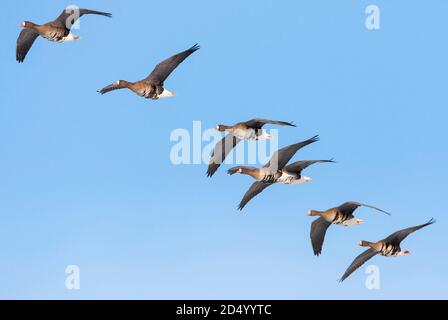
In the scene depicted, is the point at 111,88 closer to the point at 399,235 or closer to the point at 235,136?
the point at 235,136

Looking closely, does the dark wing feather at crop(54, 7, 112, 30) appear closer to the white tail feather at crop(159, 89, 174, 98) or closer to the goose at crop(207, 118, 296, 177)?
the white tail feather at crop(159, 89, 174, 98)

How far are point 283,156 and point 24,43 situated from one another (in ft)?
38.1

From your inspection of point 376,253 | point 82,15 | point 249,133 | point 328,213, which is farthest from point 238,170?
point 82,15

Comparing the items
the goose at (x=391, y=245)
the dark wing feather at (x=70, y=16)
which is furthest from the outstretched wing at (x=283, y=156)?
the dark wing feather at (x=70, y=16)

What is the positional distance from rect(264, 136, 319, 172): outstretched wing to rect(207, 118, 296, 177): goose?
92 cm

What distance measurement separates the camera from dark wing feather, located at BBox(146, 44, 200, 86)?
32250 mm

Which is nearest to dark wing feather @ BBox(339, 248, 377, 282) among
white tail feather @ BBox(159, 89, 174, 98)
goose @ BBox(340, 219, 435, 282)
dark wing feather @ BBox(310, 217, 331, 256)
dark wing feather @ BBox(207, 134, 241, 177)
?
goose @ BBox(340, 219, 435, 282)

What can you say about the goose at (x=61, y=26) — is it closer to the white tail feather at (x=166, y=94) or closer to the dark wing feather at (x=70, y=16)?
the dark wing feather at (x=70, y=16)

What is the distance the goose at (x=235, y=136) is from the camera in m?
32.8

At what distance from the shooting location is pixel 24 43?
122 ft

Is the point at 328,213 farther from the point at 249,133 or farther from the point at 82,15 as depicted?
the point at 82,15

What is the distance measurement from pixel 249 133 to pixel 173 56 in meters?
3.68

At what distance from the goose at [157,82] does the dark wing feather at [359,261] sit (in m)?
8.83
